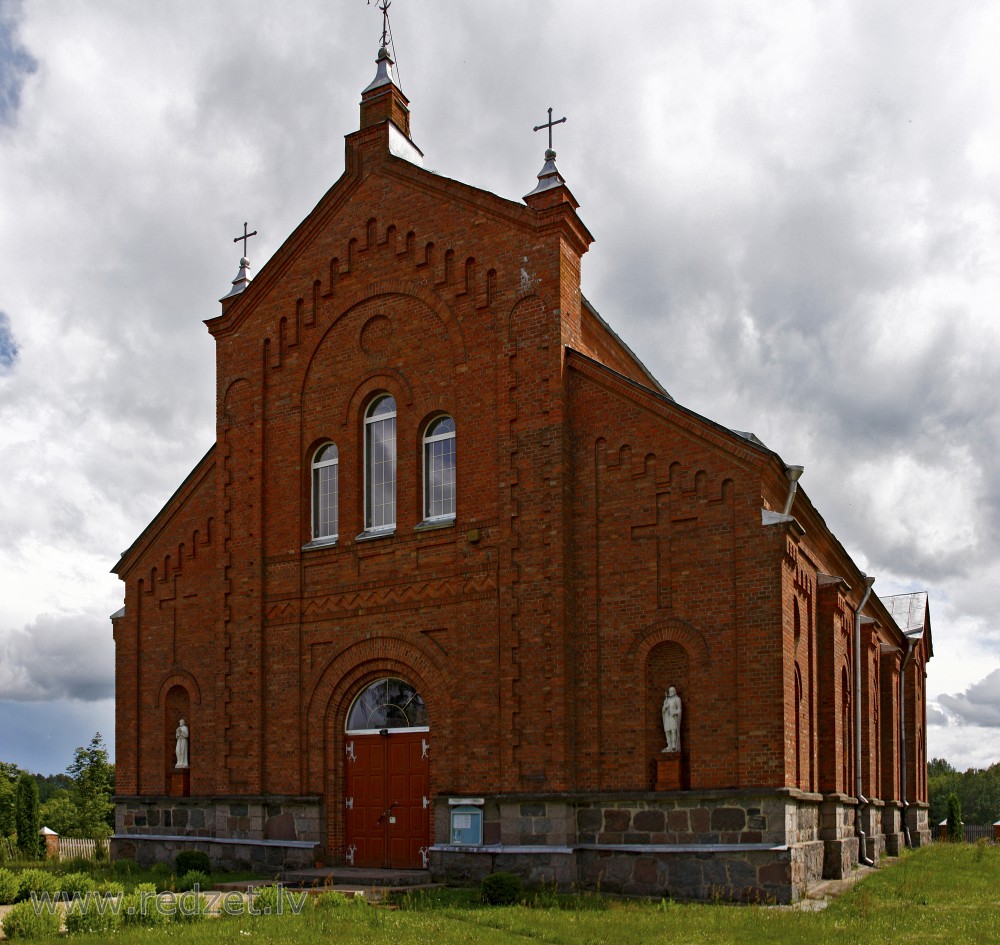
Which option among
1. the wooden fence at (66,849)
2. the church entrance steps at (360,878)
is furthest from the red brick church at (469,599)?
the wooden fence at (66,849)

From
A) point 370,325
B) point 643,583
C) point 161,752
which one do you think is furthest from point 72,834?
point 643,583

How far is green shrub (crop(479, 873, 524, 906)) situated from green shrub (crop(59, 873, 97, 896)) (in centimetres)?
491

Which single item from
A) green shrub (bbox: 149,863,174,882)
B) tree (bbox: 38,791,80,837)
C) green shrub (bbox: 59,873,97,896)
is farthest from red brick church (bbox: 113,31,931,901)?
tree (bbox: 38,791,80,837)

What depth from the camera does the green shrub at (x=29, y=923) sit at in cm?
1213

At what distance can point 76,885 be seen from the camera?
47.3 feet

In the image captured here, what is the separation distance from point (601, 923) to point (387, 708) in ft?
22.2

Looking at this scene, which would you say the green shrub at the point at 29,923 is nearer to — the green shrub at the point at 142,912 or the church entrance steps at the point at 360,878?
the green shrub at the point at 142,912

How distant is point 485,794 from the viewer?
694 inches

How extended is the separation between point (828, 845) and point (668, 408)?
7.60 m

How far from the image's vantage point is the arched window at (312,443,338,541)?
20766 mm

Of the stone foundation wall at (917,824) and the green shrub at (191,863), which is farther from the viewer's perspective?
the stone foundation wall at (917,824)

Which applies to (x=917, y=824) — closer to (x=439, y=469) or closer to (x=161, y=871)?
(x=439, y=469)

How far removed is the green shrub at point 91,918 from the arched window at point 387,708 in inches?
268

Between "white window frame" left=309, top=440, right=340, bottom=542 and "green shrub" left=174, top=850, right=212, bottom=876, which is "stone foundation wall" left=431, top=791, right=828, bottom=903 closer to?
"green shrub" left=174, top=850, right=212, bottom=876
